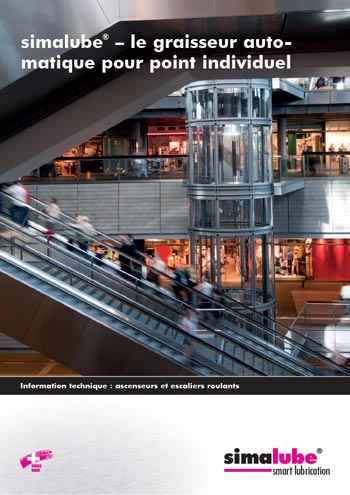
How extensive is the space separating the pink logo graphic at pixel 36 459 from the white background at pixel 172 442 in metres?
0.03

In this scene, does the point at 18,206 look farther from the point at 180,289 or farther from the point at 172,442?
the point at 172,442

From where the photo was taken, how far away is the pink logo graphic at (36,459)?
4957 mm

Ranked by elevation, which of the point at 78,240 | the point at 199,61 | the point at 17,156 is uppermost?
the point at 199,61

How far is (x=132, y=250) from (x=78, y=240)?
3.79ft

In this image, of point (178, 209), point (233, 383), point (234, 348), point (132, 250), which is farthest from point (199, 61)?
point (178, 209)

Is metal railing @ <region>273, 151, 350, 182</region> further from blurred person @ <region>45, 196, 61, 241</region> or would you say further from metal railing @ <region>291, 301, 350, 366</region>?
blurred person @ <region>45, 196, 61, 241</region>

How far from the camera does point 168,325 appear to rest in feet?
22.0

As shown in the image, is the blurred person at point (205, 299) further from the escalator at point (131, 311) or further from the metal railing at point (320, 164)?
the metal railing at point (320, 164)

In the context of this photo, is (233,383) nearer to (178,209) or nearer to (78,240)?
(78,240)

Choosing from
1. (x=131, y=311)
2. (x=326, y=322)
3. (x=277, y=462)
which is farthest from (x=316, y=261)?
(x=277, y=462)

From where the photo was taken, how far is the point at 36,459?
4.98 metres

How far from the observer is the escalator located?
6.34 m

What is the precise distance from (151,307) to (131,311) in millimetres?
593

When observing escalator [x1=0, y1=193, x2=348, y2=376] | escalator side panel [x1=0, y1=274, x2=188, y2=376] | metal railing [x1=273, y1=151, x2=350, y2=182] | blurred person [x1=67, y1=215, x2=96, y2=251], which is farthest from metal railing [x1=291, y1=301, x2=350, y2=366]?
metal railing [x1=273, y1=151, x2=350, y2=182]
